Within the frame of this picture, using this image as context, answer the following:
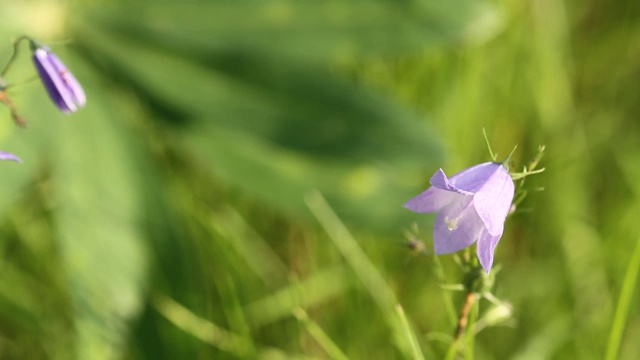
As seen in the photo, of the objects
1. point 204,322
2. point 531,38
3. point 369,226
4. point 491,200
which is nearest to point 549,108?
point 531,38

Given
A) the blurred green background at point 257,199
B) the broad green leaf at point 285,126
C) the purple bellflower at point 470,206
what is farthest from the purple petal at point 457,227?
the broad green leaf at point 285,126

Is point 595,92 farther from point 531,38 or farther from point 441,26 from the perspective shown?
point 441,26

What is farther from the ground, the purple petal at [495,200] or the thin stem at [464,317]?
the purple petal at [495,200]

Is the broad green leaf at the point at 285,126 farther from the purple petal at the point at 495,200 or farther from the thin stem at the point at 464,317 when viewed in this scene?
the purple petal at the point at 495,200

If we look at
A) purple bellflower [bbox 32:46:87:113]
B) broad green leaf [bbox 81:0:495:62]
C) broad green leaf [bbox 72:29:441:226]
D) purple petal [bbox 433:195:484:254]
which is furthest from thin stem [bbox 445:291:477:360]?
broad green leaf [bbox 81:0:495:62]

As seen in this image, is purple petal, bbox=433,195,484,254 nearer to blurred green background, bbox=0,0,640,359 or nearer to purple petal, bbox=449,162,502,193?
purple petal, bbox=449,162,502,193

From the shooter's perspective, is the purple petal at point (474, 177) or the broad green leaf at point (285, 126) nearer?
the purple petal at point (474, 177)
